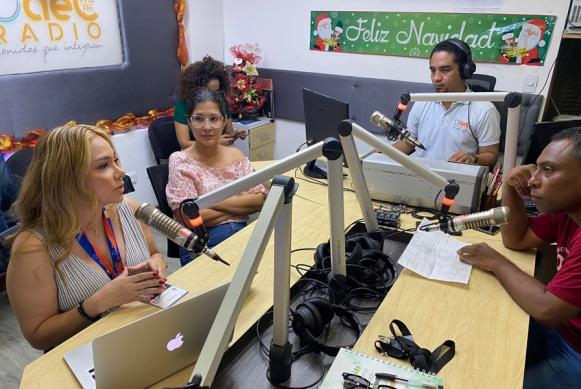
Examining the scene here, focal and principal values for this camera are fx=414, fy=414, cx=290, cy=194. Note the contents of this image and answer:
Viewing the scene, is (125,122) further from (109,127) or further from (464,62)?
(464,62)

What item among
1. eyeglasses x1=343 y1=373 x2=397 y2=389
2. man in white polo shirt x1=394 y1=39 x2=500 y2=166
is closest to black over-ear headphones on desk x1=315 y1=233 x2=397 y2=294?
eyeglasses x1=343 y1=373 x2=397 y2=389

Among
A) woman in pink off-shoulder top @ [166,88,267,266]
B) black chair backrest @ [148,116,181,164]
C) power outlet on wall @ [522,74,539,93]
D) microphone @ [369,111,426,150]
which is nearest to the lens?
microphone @ [369,111,426,150]

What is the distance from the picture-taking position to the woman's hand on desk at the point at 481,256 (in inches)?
53.3

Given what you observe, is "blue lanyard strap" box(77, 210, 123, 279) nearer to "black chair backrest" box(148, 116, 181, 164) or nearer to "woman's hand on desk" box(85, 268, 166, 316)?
"woman's hand on desk" box(85, 268, 166, 316)

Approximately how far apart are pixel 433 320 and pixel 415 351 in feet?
0.56

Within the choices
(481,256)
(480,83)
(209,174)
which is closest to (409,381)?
(481,256)

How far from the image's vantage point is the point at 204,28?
3.85 metres

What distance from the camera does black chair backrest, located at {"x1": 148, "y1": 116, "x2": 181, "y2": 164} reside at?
306 cm

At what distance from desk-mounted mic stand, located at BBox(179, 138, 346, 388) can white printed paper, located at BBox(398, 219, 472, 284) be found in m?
0.35

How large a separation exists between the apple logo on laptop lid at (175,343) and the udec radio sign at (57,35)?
7.85ft

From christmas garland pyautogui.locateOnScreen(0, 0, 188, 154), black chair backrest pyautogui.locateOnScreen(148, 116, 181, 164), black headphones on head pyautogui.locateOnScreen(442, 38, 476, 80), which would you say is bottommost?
black chair backrest pyautogui.locateOnScreen(148, 116, 181, 164)

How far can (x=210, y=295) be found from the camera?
3.04 ft

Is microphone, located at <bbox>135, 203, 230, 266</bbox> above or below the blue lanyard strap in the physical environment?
above

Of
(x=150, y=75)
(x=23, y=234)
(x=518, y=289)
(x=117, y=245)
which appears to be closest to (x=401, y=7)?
(x=150, y=75)
